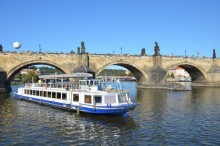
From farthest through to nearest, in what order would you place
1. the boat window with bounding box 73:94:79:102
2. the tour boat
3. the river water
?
the boat window with bounding box 73:94:79:102, the tour boat, the river water

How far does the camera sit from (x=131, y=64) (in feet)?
214

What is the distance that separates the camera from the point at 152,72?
65250mm

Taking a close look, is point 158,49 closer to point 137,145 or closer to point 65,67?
point 65,67

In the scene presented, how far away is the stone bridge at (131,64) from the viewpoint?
52700 millimetres

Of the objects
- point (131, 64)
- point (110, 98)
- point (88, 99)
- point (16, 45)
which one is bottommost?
point (88, 99)

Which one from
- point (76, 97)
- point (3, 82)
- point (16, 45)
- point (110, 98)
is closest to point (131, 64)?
point (16, 45)

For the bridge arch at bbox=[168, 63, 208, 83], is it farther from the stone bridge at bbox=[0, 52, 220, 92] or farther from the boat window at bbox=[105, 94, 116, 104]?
the boat window at bbox=[105, 94, 116, 104]

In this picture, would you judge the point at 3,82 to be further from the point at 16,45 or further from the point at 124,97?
the point at 124,97

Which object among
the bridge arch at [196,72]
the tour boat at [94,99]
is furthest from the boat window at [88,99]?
the bridge arch at [196,72]

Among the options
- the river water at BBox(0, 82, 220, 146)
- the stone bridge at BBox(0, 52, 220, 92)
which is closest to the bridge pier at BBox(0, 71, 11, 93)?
the stone bridge at BBox(0, 52, 220, 92)

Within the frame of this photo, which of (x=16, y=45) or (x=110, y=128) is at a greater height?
(x=16, y=45)

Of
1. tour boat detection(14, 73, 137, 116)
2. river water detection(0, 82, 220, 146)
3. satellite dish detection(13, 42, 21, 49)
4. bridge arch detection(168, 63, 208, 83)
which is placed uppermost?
satellite dish detection(13, 42, 21, 49)

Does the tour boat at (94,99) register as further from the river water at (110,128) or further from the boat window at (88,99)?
the river water at (110,128)

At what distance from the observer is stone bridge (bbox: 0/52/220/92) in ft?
173
